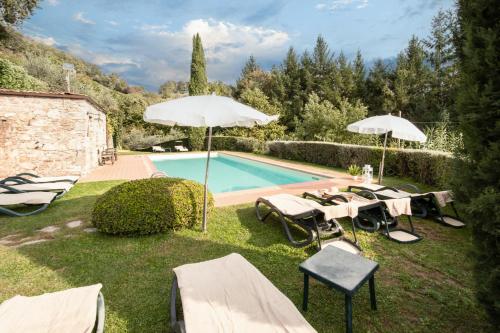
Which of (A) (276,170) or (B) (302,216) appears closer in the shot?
(B) (302,216)

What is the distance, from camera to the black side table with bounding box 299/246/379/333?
241 cm

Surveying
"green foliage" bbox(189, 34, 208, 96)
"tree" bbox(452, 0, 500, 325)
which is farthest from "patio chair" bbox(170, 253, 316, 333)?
"green foliage" bbox(189, 34, 208, 96)

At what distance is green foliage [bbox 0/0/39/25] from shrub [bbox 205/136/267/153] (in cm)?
1704

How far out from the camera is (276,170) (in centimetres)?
1473

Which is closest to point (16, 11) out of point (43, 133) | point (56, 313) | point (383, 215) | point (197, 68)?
point (197, 68)

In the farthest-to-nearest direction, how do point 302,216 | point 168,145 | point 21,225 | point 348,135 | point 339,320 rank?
1. point 168,145
2. point 348,135
3. point 21,225
4. point 302,216
5. point 339,320

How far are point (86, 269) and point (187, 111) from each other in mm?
2801

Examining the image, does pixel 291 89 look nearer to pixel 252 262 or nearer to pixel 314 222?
pixel 314 222

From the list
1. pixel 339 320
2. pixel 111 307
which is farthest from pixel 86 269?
pixel 339 320

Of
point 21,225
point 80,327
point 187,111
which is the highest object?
point 187,111

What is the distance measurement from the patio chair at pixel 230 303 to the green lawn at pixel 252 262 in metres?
0.63

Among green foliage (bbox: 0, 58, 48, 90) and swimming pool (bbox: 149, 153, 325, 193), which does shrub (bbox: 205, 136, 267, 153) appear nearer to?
swimming pool (bbox: 149, 153, 325, 193)

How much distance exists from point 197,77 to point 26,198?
68.0 feet

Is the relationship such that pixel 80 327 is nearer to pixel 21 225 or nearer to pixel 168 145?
pixel 21 225
